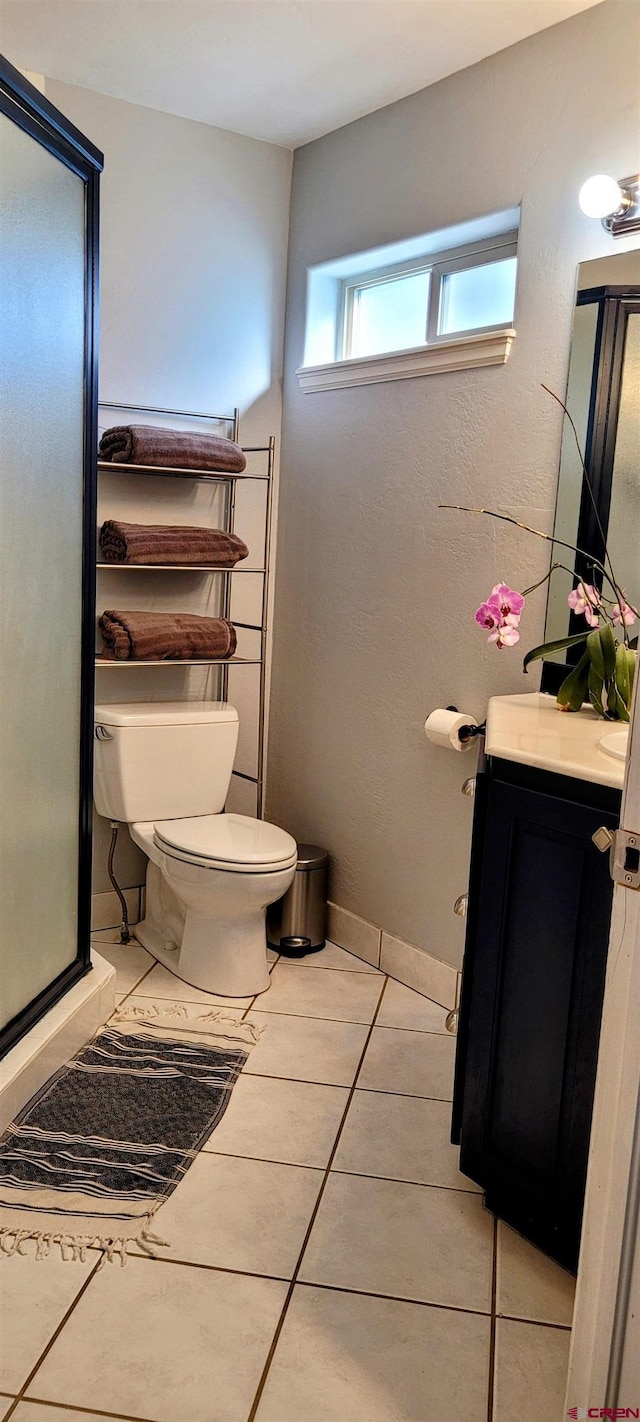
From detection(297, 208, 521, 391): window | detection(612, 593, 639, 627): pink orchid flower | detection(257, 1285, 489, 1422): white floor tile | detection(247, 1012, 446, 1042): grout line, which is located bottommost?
detection(247, 1012, 446, 1042): grout line

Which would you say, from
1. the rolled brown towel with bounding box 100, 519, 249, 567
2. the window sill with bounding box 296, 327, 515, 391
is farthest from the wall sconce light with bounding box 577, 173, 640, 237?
the rolled brown towel with bounding box 100, 519, 249, 567

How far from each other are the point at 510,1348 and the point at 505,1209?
10.2 inches

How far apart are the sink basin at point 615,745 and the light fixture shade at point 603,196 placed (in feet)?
3.53

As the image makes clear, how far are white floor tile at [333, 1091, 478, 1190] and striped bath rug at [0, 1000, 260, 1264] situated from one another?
0.95 ft

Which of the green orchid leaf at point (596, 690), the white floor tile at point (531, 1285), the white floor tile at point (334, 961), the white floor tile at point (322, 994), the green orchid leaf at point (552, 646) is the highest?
the green orchid leaf at point (552, 646)

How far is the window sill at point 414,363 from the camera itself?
8.12 ft

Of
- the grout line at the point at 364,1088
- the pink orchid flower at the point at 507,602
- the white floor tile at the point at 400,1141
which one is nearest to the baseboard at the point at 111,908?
the grout line at the point at 364,1088

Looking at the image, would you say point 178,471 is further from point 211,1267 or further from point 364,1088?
point 211,1267

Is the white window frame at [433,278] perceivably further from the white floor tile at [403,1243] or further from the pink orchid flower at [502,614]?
the white floor tile at [403,1243]

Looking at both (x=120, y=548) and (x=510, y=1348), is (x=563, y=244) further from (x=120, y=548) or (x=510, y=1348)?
(x=510, y=1348)

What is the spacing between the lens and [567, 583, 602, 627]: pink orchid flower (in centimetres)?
214

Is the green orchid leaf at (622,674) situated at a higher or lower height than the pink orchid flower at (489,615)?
lower

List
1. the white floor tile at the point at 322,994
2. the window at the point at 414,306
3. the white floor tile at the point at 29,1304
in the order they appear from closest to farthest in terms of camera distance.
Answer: the white floor tile at the point at 29,1304
the window at the point at 414,306
the white floor tile at the point at 322,994

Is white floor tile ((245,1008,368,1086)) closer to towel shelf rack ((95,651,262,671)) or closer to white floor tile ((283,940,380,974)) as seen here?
white floor tile ((283,940,380,974))
